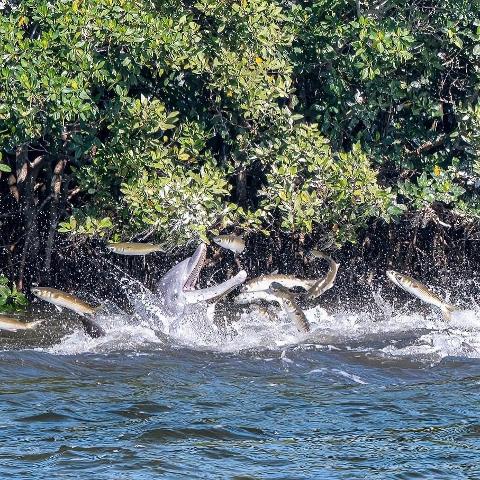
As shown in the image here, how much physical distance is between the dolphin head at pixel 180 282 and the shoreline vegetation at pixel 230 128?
0.32 metres

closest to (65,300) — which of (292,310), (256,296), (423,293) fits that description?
(256,296)

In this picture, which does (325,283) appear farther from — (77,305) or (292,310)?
(77,305)

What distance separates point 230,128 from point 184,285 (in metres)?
1.90

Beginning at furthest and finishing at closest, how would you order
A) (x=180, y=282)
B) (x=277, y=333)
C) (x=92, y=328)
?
1. (x=180, y=282)
2. (x=277, y=333)
3. (x=92, y=328)

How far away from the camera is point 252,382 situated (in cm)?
936

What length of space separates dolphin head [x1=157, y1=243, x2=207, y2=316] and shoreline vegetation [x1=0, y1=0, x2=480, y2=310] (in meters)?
0.32

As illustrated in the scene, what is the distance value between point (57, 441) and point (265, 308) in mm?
4612

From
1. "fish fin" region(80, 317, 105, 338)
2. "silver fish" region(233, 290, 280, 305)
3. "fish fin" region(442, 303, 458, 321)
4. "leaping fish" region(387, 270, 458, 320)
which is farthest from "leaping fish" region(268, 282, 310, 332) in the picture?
"fish fin" region(80, 317, 105, 338)

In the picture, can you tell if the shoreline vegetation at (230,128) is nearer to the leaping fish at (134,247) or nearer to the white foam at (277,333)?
the leaping fish at (134,247)

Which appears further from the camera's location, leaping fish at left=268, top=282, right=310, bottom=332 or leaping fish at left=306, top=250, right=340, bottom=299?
leaping fish at left=306, top=250, right=340, bottom=299

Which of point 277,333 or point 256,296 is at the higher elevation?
point 256,296

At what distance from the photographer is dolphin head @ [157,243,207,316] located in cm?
1114

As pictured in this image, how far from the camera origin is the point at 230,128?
482 inches

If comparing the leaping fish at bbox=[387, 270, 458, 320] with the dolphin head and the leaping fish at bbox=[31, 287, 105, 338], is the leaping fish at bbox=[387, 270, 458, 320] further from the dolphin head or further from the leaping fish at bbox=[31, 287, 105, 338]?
the leaping fish at bbox=[31, 287, 105, 338]
